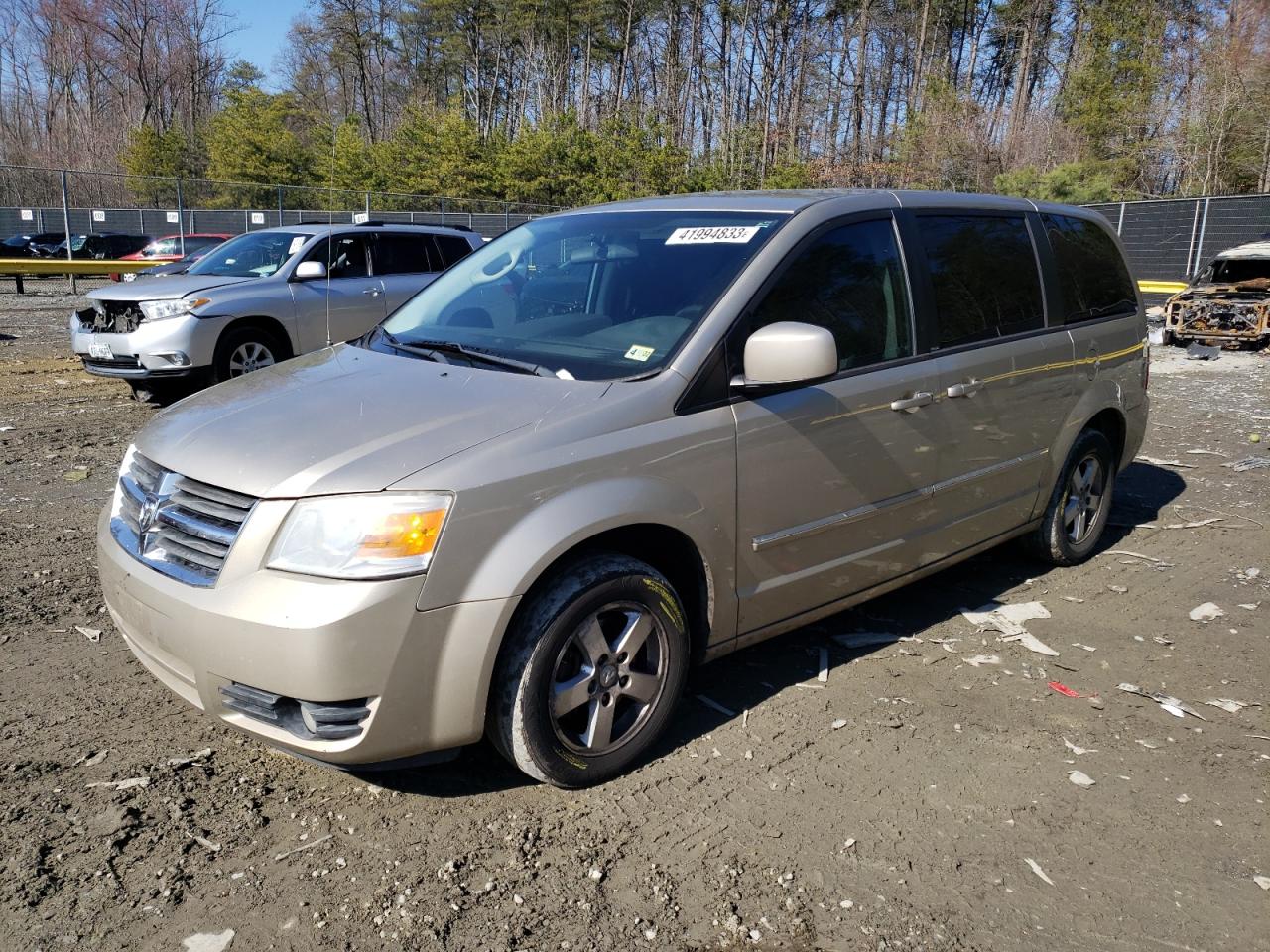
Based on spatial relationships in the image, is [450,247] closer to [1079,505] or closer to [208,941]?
[1079,505]

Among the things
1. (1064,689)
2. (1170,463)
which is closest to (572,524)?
(1064,689)

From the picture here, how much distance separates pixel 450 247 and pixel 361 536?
8.92 metres

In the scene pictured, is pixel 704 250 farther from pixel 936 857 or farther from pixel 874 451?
pixel 936 857

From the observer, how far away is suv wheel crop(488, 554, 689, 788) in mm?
2957

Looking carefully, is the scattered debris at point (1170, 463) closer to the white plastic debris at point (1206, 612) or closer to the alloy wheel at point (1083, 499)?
the alloy wheel at point (1083, 499)

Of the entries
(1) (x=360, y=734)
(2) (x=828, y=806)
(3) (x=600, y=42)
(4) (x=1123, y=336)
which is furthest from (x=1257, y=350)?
(3) (x=600, y=42)

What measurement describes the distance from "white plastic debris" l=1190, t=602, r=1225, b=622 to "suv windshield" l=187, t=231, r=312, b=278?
8.47 metres

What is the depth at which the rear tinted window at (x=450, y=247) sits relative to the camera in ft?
36.3

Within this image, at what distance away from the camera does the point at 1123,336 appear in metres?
5.45

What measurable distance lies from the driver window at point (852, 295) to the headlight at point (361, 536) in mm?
1382

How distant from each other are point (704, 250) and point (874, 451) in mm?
1006

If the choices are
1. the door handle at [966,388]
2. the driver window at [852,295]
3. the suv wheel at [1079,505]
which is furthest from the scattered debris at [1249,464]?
the driver window at [852,295]

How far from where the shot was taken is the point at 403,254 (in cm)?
1073

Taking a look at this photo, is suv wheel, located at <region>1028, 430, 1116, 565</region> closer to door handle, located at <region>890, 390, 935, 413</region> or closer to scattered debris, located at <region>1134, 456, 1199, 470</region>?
door handle, located at <region>890, 390, 935, 413</region>
